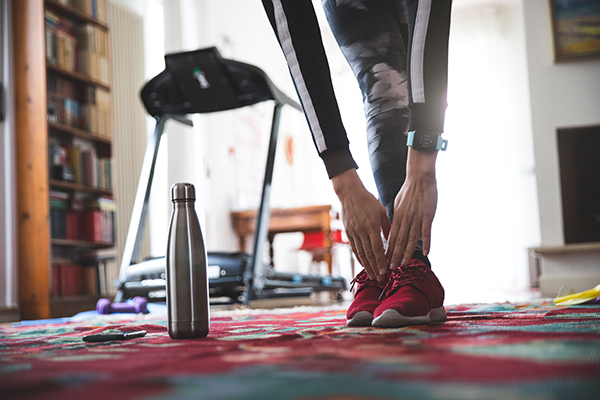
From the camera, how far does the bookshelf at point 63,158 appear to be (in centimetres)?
314

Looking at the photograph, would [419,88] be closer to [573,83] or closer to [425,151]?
[425,151]

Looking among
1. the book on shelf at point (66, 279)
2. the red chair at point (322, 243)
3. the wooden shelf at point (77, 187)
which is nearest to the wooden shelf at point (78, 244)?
the book on shelf at point (66, 279)

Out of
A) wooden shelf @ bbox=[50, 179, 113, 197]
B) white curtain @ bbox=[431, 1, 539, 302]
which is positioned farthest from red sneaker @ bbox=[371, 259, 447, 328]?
white curtain @ bbox=[431, 1, 539, 302]

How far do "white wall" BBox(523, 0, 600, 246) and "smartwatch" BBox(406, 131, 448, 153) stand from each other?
263 centimetres

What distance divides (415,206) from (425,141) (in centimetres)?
11

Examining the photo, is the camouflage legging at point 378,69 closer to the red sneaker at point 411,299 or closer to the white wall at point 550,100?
the red sneaker at point 411,299

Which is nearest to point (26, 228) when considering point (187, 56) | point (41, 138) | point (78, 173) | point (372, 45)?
point (41, 138)

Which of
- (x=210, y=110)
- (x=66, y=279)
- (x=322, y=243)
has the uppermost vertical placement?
(x=210, y=110)

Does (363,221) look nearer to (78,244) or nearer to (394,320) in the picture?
(394,320)

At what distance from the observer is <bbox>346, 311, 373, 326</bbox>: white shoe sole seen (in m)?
0.95

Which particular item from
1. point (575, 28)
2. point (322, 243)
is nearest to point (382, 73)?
point (575, 28)

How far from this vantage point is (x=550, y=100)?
331cm

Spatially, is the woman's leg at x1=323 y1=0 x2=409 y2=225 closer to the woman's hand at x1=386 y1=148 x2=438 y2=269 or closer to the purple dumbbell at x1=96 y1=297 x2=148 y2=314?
the woman's hand at x1=386 y1=148 x2=438 y2=269

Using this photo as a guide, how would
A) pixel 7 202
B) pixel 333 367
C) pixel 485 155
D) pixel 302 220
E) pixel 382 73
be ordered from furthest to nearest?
pixel 485 155, pixel 302 220, pixel 7 202, pixel 382 73, pixel 333 367
